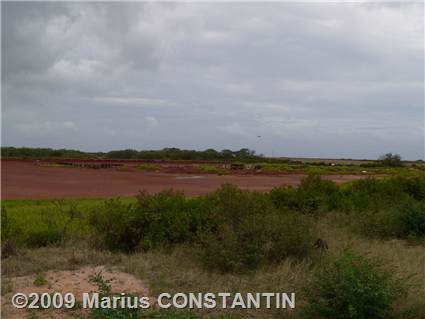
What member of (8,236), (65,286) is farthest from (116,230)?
(65,286)

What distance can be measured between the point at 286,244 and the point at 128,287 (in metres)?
2.59

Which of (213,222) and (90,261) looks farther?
(213,222)

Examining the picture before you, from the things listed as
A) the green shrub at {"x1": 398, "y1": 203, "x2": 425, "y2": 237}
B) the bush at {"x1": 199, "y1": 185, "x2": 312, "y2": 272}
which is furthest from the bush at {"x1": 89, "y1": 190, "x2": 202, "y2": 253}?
the green shrub at {"x1": 398, "y1": 203, "x2": 425, "y2": 237}

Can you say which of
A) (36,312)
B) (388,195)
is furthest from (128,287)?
(388,195)

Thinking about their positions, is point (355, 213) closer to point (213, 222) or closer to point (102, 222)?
point (213, 222)

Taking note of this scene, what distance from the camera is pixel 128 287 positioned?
719cm

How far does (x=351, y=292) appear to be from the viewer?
18.7 feet

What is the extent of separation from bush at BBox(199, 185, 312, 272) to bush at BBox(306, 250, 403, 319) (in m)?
1.94

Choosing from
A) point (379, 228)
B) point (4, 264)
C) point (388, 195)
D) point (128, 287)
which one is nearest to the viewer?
point (128, 287)

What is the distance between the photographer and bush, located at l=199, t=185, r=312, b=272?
26.4 feet

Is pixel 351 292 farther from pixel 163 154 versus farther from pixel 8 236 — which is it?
pixel 163 154

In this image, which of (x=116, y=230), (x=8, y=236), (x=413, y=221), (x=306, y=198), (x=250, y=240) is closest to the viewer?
(x=250, y=240)

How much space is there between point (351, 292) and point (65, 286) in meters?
3.81

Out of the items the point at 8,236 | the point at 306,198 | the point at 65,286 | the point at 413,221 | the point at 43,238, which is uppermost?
the point at 306,198
